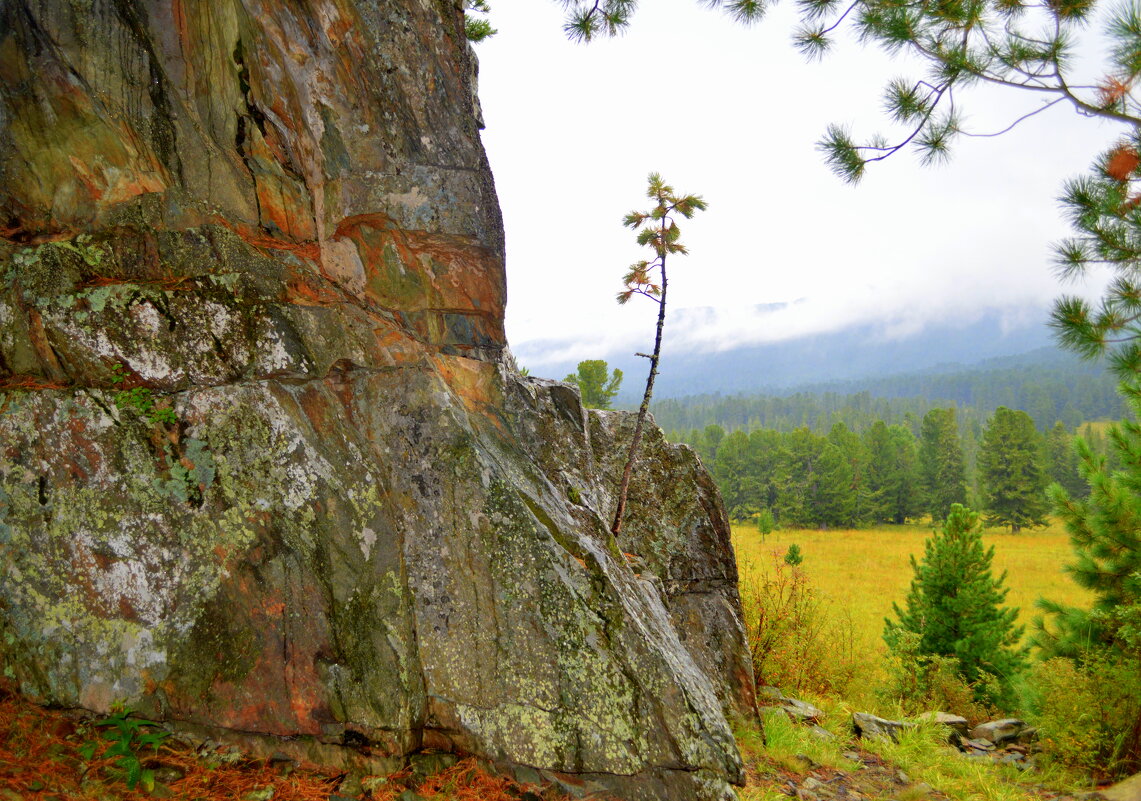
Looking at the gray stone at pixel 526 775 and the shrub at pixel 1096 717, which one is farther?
the shrub at pixel 1096 717

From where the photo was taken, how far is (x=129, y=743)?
4.02 m

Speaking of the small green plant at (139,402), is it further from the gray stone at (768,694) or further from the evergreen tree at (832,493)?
the evergreen tree at (832,493)

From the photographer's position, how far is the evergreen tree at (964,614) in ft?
43.5

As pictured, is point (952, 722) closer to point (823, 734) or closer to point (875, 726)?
point (875, 726)

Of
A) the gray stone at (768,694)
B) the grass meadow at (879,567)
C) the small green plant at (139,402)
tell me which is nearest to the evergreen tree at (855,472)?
the grass meadow at (879,567)

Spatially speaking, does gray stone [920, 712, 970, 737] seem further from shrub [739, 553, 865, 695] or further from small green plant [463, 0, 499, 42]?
small green plant [463, 0, 499, 42]

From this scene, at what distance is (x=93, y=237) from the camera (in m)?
4.73

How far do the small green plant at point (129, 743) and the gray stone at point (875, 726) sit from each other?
8.72m

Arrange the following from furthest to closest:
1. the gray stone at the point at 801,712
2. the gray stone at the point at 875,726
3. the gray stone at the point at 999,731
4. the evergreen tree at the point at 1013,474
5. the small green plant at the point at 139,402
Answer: the evergreen tree at the point at 1013,474 < the gray stone at the point at 999,731 < the gray stone at the point at 801,712 < the gray stone at the point at 875,726 < the small green plant at the point at 139,402

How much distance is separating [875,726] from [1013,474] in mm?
49279

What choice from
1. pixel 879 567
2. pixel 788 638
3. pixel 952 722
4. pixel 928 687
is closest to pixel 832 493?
pixel 879 567

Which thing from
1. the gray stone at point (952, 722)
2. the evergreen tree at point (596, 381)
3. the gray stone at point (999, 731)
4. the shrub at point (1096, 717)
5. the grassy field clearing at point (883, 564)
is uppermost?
the evergreen tree at point (596, 381)

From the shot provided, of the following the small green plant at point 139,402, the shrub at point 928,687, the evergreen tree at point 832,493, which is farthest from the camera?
the evergreen tree at point 832,493

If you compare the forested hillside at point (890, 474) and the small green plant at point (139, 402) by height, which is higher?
the small green plant at point (139, 402)
